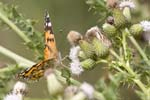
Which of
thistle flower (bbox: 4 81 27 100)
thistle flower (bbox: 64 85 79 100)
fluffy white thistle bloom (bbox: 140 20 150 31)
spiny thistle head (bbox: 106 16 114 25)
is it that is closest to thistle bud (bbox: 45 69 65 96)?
thistle flower (bbox: 64 85 79 100)

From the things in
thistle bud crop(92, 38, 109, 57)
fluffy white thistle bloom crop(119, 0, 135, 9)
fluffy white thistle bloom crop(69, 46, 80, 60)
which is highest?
fluffy white thistle bloom crop(119, 0, 135, 9)

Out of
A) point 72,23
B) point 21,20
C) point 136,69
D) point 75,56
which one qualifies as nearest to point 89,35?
point 75,56

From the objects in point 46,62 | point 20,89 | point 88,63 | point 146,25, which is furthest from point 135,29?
point 20,89

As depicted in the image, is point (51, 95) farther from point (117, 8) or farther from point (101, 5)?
point (101, 5)

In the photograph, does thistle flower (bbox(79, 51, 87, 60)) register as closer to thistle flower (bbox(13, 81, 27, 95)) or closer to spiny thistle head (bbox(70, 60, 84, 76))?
spiny thistle head (bbox(70, 60, 84, 76))

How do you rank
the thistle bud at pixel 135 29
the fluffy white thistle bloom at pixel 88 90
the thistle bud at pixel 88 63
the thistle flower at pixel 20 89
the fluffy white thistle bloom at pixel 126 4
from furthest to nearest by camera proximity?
the fluffy white thistle bloom at pixel 126 4, the thistle bud at pixel 135 29, the thistle bud at pixel 88 63, the thistle flower at pixel 20 89, the fluffy white thistle bloom at pixel 88 90

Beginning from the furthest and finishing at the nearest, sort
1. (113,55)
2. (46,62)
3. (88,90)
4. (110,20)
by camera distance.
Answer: (110,20), (113,55), (46,62), (88,90)

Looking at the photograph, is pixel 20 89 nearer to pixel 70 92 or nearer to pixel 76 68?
pixel 76 68

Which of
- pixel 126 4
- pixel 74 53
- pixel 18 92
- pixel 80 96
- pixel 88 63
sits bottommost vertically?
pixel 80 96

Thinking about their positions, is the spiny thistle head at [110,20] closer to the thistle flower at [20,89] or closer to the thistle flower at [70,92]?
the thistle flower at [20,89]

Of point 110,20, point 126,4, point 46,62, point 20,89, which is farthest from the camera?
point 126,4

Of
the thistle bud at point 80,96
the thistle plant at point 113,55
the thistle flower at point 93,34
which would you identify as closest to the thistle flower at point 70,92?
the thistle bud at point 80,96
